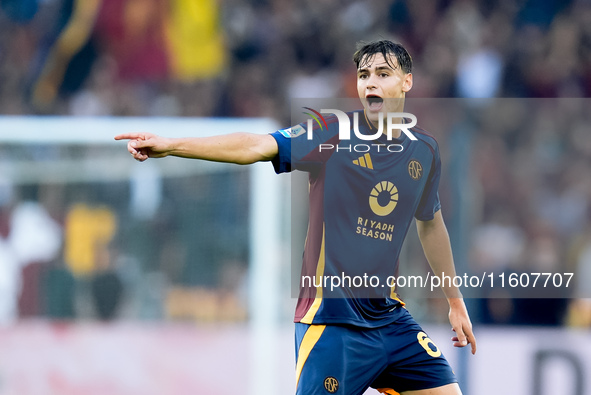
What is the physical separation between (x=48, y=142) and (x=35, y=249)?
3.31ft

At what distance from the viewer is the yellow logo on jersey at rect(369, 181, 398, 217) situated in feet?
13.8

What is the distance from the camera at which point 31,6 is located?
1139 cm

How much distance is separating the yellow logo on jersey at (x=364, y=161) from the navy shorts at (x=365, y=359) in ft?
2.40

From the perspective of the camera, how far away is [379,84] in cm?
415

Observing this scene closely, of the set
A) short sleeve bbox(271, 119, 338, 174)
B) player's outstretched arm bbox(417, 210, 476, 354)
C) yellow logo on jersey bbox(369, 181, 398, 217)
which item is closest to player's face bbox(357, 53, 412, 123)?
short sleeve bbox(271, 119, 338, 174)

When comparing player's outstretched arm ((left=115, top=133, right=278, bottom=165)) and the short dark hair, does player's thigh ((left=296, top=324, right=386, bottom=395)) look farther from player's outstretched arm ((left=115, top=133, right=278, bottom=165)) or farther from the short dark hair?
the short dark hair

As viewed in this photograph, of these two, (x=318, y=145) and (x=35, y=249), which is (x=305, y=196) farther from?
(x=318, y=145)

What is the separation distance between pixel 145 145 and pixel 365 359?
4.76 feet

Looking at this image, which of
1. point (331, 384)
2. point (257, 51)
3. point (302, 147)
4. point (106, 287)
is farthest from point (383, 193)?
point (257, 51)

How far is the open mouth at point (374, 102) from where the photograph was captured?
4.17m

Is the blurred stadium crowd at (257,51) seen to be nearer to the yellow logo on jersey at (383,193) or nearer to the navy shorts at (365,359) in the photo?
the yellow logo on jersey at (383,193)

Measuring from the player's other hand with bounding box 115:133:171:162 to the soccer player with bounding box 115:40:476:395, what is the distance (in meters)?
0.59

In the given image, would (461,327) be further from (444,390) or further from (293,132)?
(293,132)

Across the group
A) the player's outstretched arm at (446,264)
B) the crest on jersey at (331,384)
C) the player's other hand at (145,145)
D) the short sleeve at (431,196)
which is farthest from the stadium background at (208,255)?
the player's other hand at (145,145)
